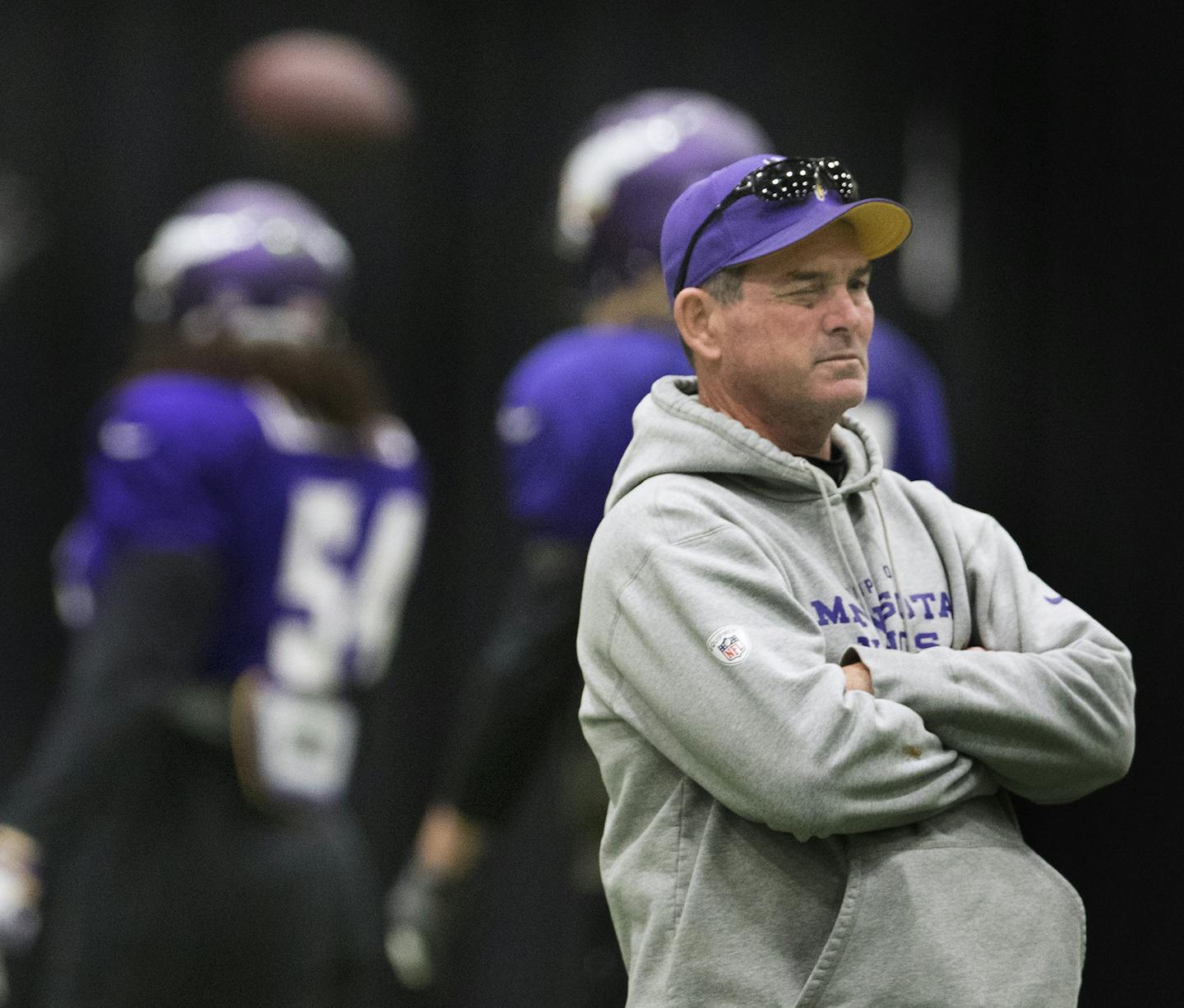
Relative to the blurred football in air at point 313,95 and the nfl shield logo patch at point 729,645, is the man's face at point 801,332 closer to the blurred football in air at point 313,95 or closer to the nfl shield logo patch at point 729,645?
the nfl shield logo patch at point 729,645

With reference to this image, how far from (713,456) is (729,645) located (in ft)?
0.68

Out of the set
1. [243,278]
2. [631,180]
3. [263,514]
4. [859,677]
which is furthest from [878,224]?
[243,278]

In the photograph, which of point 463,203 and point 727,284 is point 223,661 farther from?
point 463,203

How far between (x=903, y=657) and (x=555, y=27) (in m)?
4.01

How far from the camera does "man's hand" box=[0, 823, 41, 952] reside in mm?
3162

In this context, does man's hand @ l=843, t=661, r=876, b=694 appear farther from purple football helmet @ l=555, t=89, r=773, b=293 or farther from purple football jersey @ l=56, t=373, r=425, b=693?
purple football jersey @ l=56, t=373, r=425, b=693

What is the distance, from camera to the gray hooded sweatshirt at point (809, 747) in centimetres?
161

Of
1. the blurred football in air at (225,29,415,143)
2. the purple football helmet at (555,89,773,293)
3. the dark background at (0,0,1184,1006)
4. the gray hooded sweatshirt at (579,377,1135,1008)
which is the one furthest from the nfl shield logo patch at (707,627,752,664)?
the blurred football in air at (225,29,415,143)

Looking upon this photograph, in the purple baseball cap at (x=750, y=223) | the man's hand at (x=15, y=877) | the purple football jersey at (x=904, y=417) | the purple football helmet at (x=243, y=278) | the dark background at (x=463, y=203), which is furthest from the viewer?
the dark background at (x=463, y=203)

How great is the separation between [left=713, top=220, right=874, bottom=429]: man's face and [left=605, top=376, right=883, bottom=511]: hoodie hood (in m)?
0.05

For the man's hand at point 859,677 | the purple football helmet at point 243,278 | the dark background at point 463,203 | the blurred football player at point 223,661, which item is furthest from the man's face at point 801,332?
the dark background at point 463,203

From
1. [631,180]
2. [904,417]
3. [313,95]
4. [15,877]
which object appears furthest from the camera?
[313,95]

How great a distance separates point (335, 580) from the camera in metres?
3.58

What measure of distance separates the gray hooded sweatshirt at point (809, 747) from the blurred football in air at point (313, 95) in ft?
11.6
